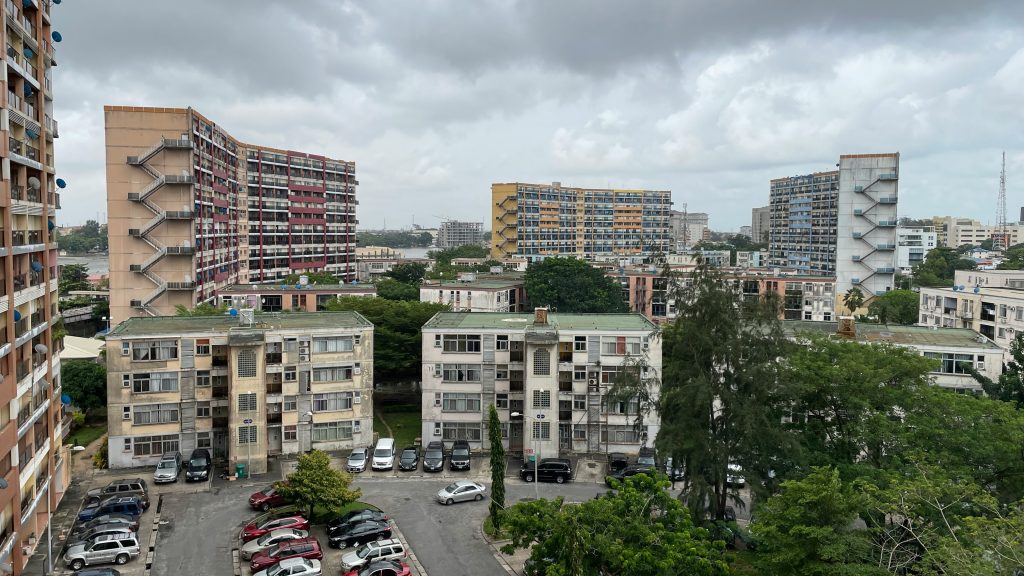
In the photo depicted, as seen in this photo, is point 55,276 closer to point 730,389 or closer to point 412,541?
point 412,541

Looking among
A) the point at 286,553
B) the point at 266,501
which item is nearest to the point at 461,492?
the point at 266,501

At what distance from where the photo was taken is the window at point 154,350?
39344 mm

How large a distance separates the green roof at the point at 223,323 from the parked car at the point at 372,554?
15538 mm

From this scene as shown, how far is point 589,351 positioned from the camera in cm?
4281

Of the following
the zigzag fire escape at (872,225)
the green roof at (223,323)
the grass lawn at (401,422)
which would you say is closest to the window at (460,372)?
the grass lawn at (401,422)

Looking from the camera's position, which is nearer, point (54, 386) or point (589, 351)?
point (54, 386)

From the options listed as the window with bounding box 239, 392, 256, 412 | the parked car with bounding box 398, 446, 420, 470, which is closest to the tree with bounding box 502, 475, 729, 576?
the parked car with bounding box 398, 446, 420, 470

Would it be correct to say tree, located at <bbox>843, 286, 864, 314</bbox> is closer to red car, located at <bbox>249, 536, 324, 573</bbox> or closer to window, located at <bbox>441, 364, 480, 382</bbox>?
window, located at <bbox>441, 364, 480, 382</bbox>

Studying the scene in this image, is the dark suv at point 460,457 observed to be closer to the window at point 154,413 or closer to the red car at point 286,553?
the red car at point 286,553

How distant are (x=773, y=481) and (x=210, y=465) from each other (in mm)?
28188

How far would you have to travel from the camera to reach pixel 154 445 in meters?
Answer: 39.9

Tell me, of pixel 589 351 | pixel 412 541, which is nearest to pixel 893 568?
pixel 412 541

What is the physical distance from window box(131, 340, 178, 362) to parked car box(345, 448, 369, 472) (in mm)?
10903

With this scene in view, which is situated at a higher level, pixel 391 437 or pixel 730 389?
pixel 730 389
